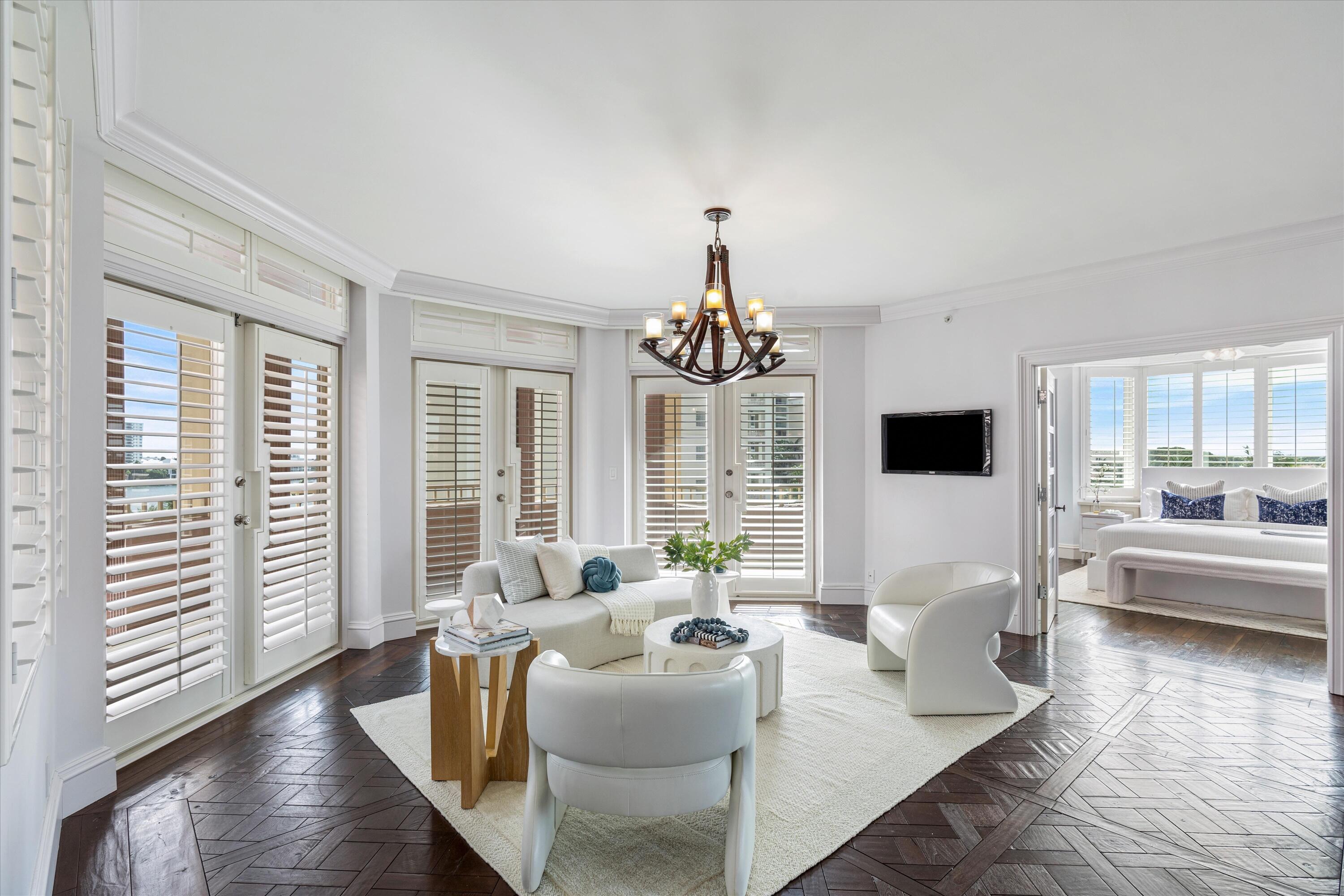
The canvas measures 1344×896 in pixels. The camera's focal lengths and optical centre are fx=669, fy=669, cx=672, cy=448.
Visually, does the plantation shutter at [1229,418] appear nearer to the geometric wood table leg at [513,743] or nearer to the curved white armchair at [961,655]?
the curved white armchair at [961,655]

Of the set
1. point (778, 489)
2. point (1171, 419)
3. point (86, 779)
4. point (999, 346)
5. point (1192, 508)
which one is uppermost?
point (999, 346)

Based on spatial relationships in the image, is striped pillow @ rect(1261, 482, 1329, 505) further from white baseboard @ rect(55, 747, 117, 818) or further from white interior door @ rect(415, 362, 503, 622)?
white baseboard @ rect(55, 747, 117, 818)

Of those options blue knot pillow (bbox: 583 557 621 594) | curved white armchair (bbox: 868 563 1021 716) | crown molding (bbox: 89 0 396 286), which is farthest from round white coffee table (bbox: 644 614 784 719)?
crown molding (bbox: 89 0 396 286)

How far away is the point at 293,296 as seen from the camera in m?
3.90

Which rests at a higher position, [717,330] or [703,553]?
[717,330]

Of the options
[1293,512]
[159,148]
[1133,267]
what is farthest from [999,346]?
[159,148]

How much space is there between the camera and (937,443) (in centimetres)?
517

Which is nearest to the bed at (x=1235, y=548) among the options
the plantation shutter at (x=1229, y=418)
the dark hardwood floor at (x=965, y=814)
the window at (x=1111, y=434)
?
the plantation shutter at (x=1229, y=418)

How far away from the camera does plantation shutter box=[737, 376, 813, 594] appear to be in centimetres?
584

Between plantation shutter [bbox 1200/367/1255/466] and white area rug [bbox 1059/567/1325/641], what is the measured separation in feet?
8.39

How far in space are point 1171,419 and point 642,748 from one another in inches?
331

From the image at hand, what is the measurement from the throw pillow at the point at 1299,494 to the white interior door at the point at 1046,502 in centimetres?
345

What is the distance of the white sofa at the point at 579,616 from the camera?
3742 millimetres

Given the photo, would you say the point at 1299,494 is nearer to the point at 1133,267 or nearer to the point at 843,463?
the point at 1133,267
